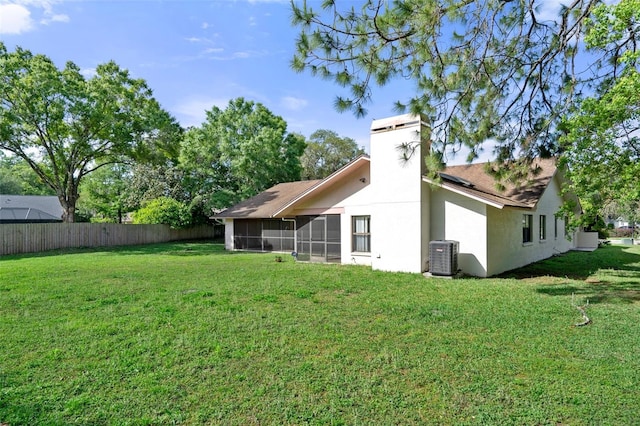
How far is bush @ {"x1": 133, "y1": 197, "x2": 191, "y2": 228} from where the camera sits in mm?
23609

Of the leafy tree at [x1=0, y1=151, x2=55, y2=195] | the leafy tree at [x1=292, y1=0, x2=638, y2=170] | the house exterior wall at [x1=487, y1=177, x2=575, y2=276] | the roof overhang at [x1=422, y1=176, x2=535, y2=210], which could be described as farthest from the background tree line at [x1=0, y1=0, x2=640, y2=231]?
the leafy tree at [x1=0, y1=151, x2=55, y2=195]

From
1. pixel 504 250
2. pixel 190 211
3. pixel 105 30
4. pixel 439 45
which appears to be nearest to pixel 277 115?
pixel 190 211

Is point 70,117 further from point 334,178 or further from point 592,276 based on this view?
point 592,276

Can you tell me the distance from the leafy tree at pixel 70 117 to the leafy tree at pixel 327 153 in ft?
55.7

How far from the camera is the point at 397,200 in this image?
1080cm

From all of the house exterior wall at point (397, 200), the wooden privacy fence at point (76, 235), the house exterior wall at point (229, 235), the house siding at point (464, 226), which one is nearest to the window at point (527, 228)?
the house siding at point (464, 226)

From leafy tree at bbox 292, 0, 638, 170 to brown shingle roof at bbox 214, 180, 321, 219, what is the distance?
1061cm

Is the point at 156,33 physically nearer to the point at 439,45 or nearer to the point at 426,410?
the point at 439,45

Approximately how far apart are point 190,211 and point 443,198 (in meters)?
18.9

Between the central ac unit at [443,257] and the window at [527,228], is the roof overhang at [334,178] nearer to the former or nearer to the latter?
the central ac unit at [443,257]

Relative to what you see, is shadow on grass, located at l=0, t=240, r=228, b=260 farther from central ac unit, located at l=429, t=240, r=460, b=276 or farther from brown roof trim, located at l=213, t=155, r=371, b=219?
central ac unit, located at l=429, t=240, r=460, b=276

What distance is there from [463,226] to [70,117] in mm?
20988

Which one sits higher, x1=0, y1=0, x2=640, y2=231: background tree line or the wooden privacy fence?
x1=0, y1=0, x2=640, y2=231: background tree line

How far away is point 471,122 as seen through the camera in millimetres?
7730
